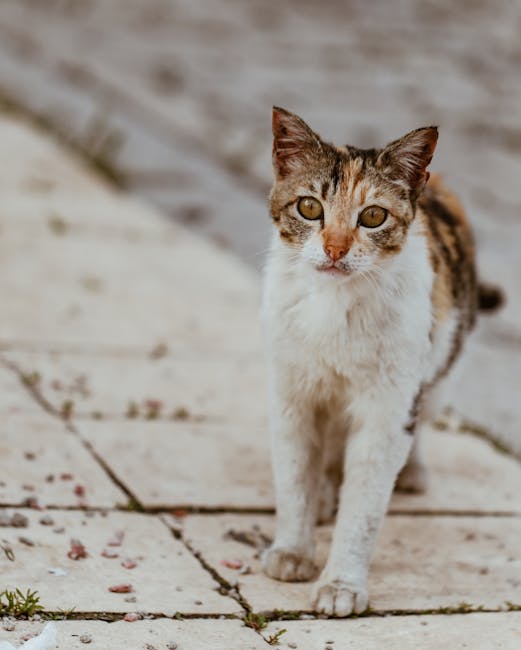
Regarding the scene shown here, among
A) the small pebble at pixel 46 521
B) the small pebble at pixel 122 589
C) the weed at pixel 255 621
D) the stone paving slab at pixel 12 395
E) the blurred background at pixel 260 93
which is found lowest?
the weed at pixel 255 621

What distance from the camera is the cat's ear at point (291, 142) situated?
3188mm

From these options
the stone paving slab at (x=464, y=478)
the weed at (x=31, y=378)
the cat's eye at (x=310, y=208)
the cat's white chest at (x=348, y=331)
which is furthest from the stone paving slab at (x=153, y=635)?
the weed at (x=31, y=378)

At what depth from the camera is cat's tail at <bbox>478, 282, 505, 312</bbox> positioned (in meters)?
4.38

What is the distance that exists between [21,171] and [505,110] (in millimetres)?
4303

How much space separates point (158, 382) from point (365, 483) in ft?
5.62

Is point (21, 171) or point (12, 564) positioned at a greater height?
point (21, 171)

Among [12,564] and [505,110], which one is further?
[505,110]

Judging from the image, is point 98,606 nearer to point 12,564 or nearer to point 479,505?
point 12,564

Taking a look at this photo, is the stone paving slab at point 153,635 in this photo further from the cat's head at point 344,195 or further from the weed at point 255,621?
the cat's head at point 344,195

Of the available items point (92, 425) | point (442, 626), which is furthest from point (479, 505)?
point (92, 425)

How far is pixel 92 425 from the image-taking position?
13.7 ft

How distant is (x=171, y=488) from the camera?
12.4ft

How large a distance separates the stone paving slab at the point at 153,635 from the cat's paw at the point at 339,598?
26 centimetres

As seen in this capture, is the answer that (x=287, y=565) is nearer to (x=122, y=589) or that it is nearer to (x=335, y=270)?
(x=122, y=589)
